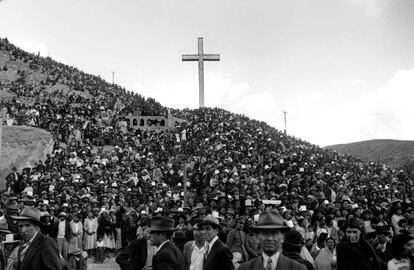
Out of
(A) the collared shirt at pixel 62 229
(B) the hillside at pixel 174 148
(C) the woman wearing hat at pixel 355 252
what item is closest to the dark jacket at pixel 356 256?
(C) the woman wearing hat at pixel 355 252

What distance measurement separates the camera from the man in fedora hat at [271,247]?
4.64m

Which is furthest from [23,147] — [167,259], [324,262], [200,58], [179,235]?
[167,259]

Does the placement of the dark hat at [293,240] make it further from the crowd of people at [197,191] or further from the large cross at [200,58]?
the large cross at [200,58]

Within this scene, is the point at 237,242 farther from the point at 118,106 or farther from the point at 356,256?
the point at 118,106

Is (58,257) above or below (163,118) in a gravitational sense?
below

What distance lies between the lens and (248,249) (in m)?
9.94

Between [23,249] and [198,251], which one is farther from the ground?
[23,249]

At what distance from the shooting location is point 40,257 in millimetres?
5574

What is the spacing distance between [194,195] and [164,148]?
1028 centimetres

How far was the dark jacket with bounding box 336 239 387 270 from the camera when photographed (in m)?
6.44

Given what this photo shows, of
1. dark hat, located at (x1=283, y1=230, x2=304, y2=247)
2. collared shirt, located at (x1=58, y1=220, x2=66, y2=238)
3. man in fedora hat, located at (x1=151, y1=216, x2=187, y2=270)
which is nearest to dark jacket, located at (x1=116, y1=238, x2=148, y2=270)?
man in fedora hat, located at (x1=151, y1=216, x2=187, y2=270)

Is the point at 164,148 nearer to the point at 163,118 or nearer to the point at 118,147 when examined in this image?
the point at 118,147

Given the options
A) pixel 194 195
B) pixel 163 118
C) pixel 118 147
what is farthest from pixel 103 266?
pixel 163 118

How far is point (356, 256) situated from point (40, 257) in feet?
11.3
